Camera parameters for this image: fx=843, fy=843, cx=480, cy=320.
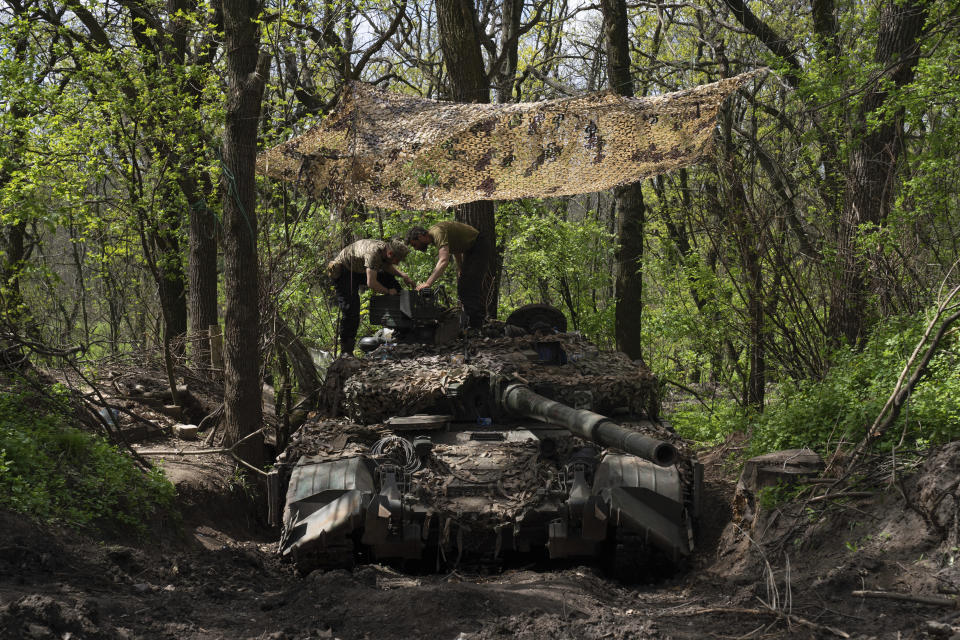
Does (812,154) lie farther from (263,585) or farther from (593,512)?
(263,585)

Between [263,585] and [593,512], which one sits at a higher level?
[593,512]

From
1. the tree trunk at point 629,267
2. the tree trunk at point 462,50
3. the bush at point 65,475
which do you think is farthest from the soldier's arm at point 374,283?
the tree trunk at point 629,267

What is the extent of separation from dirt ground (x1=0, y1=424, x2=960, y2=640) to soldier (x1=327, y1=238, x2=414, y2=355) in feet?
12.7

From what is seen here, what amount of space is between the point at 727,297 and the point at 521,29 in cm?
929

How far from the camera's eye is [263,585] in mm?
6211

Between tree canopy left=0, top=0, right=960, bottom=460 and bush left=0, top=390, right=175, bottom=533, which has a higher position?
tree canopy left=0, top=0, right=960, bottom=460

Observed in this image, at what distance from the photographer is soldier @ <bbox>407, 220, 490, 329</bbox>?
10.1 metres

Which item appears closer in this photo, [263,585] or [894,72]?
[263,585]

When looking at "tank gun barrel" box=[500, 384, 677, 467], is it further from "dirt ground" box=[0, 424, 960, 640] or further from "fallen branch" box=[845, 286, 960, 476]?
"fallen branch" box=[845, 286, 960, 476]

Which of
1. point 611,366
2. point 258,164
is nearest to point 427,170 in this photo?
point 258,164

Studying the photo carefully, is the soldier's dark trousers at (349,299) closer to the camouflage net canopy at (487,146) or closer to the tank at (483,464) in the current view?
the camouflage net canopy at (487,146)

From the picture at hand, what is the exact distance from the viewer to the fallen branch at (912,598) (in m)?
4.17

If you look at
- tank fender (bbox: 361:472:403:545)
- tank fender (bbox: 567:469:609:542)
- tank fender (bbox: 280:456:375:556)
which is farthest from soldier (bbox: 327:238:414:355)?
tank fender (bbox: 567:469:609:542)

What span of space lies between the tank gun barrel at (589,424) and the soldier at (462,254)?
230cm
